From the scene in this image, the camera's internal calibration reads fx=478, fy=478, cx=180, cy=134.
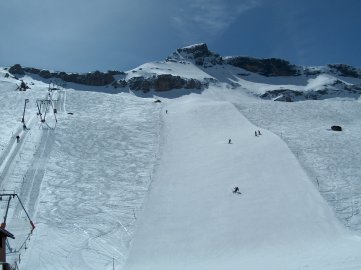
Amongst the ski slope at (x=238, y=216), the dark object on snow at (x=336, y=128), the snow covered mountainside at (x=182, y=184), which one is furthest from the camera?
the dark object on snow at (x=336, y=128)

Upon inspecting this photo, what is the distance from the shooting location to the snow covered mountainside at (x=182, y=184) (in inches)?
992

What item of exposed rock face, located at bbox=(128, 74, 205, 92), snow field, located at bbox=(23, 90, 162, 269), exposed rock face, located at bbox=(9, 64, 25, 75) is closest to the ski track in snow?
snow field, located at bbox=(23, 90, 162, 269)

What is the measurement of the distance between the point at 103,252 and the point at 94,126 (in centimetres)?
3040

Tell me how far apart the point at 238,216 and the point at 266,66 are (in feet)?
472

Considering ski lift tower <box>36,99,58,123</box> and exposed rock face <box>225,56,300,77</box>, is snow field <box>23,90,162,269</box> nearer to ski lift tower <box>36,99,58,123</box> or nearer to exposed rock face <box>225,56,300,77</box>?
ski lift tower <box>36,99,58,123</box>

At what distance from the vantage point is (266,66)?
168 m

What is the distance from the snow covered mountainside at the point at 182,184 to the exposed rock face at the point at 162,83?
52158 mm

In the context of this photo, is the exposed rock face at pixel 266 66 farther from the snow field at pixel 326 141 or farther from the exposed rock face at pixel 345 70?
the snow field at pixel 326 141

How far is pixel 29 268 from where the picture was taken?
22297 millimetres

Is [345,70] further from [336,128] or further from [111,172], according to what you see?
[111,172]

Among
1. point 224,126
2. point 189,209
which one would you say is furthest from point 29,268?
point 224,126

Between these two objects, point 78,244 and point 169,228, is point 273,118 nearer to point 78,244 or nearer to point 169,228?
point 169,228

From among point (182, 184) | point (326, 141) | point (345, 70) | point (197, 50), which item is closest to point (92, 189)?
point (182, 184)

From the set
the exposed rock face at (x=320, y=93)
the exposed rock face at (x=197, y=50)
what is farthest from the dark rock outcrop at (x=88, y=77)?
the exposed rock face at (x=197, y=50)
